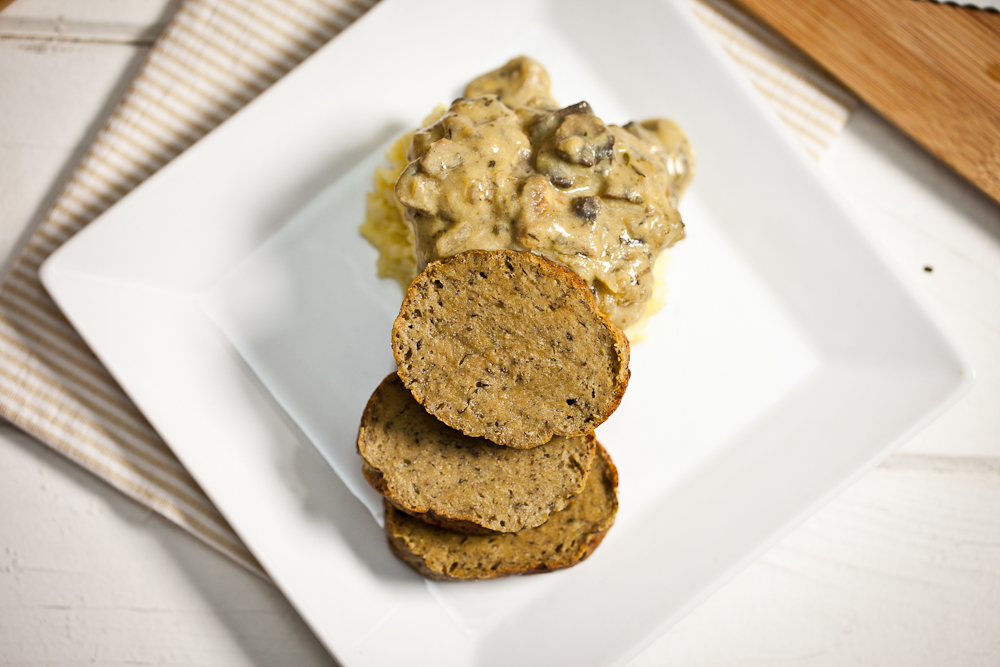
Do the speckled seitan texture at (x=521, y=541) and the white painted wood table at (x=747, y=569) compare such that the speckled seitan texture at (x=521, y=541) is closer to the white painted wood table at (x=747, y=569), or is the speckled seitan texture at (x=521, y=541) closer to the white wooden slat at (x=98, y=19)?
the white painted wood table at (x=747, y=569)

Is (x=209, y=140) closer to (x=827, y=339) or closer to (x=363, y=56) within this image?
(x=363, y=56)

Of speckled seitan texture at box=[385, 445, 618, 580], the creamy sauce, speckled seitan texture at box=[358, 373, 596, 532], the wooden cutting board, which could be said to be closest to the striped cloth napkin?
speckled seitan texture at box=[385, 445, 618, 580]

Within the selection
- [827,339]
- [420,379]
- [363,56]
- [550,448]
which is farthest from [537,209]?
[827,339]

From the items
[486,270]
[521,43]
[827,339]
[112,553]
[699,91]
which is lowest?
[112,553]

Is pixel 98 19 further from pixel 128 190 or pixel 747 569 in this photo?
pixel 747 569

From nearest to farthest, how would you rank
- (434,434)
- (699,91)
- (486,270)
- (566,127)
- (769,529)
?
(486,270), (566,127), (434,434), (769,529), (699,91)

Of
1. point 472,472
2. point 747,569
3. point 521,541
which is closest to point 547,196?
point 472,472

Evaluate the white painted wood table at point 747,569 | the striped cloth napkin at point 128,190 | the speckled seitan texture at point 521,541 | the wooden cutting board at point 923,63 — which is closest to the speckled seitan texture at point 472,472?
the speckled seitan texture at point 521,541
